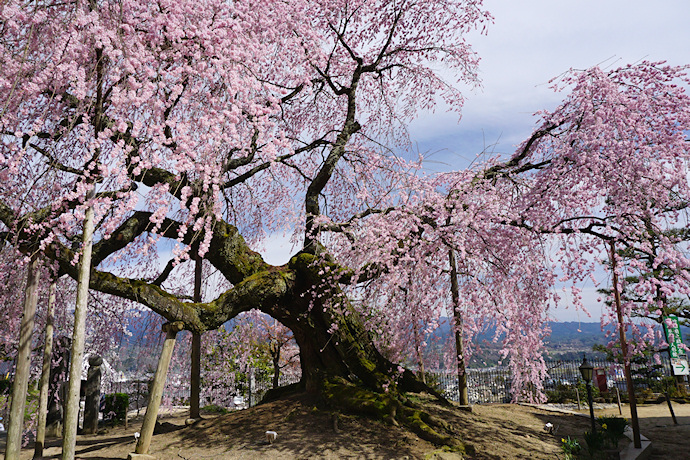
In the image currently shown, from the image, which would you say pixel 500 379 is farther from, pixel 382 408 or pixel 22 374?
pixel 22 374

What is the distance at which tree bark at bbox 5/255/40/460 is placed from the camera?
21.2 feet

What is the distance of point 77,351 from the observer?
5828mm

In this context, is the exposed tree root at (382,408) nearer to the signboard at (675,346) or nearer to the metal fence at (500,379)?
the signboard at (675,346)

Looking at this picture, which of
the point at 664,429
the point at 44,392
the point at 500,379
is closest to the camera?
the point at 44,392

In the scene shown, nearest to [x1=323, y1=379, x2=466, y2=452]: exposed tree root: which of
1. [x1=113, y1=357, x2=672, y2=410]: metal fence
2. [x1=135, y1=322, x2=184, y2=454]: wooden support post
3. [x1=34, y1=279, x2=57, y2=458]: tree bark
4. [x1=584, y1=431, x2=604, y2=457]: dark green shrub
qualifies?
[x1=584, y1=431, x2=604, y2=457]: dark green shrub

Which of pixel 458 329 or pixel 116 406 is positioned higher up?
pixel 458 329

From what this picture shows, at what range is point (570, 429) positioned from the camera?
10.8m

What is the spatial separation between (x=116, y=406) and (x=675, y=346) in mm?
14833

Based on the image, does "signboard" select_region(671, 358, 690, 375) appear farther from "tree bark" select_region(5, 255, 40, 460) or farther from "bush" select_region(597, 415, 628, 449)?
"tree bark" select_region(5, 255, 40, 460)

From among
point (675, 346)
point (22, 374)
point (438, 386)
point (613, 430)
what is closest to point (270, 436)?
point (22, 374)

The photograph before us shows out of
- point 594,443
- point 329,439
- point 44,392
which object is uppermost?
point 44,392

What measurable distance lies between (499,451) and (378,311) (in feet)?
10.2

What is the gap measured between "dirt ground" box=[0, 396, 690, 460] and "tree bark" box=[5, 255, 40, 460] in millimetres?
1697

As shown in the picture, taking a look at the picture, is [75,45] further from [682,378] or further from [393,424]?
[682,378]
